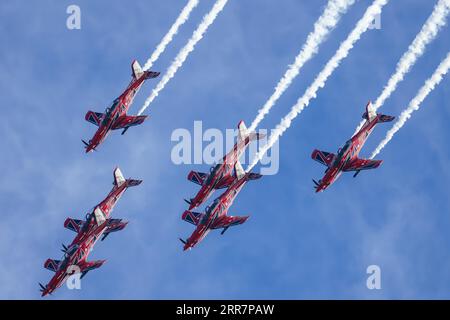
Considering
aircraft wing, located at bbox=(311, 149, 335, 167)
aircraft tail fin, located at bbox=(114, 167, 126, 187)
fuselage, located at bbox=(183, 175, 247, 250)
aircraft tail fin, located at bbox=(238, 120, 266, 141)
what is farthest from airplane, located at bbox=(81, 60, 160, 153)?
aircraft wing, located at bbox=(311, 149, 335, 167)

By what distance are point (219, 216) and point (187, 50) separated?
16446 mm

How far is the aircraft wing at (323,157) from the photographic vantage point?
109 meters

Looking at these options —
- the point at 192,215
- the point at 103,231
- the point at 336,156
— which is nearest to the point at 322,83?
the point at 336,156

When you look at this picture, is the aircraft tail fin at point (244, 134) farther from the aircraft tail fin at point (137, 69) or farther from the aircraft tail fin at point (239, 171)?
the aircraft tail fin at point (137, 69)

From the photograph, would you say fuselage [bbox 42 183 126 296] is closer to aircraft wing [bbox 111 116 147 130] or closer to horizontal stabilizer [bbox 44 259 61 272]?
horizontal stabilizer [bbox 44 259 61 272]

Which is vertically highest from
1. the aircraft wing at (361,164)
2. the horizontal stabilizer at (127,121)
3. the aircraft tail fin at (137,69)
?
the aircraft tail fin at (137,69)

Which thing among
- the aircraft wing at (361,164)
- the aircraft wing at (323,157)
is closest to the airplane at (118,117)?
the aircraft wing at (323,157)

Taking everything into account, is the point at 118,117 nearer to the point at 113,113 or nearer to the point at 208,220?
the point at 113,113

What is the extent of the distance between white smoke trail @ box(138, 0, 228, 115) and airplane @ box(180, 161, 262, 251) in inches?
417

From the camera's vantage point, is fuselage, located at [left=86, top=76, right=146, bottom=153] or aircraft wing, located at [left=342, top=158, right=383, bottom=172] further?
fuselage, located at [left=86, top=76, right=146, bottom=153]

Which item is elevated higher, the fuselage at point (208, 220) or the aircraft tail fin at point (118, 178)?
the aircraft tail fin at point (118, 178)

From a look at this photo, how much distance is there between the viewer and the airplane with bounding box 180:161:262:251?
10831 cm

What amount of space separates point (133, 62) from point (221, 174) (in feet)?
48.9

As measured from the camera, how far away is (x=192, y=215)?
109125 mm
